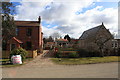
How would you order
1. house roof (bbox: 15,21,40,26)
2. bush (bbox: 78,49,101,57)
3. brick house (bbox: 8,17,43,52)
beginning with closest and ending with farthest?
bush (bbox: 78,49,101,57), brick house (bbox: 8,17,43,52), house roof (bbox: 15,21,40,26)

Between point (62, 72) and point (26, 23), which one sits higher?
point (26, 23)

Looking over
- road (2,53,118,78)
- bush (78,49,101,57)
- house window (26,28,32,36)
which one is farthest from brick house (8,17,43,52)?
road (2,53,118,78)

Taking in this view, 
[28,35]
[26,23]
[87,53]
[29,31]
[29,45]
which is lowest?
[87,53]

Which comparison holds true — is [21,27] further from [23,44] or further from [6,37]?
[6,37]

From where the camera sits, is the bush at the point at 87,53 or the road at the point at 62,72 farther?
the bush at the point at 87,53

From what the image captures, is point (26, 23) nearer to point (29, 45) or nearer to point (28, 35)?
point (28, 35)

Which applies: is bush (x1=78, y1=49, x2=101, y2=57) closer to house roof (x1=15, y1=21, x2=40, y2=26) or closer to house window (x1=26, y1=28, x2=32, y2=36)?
house roof (x1=15, y1=21, x2=40, y2=26)

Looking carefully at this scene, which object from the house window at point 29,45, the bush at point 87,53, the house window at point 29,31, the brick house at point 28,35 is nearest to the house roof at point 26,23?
the brick house at point 28,35

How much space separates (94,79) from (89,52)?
14895mm

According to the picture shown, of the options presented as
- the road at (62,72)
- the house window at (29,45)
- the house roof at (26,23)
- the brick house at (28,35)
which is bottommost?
the road at (62,72)

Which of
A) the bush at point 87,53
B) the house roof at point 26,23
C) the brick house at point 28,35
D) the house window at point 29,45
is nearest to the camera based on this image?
the bush at point 87,53

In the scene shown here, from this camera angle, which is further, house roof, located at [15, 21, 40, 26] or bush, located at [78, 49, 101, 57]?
house roof, located at [15, 21, 40, 26]

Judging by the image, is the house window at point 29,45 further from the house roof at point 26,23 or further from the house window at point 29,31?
the house roof at point 26,23

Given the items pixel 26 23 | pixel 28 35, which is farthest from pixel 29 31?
pixel 26 23
